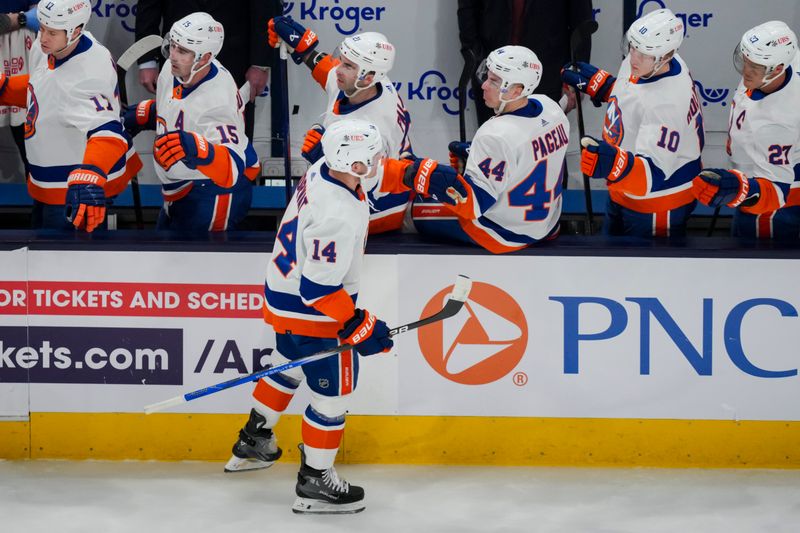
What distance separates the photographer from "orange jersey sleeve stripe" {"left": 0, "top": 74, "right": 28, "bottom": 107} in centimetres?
541

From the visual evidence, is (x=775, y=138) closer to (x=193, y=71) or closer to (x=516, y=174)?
(x=516, y=174)

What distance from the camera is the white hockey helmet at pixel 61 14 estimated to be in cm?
499

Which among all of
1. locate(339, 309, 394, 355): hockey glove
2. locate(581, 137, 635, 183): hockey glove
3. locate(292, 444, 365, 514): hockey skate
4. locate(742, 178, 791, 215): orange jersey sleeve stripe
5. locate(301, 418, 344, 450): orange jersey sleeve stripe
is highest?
locate(581, 137, 635, 183): hockey glove

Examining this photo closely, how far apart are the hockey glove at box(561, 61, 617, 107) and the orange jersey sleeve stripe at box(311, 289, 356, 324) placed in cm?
205

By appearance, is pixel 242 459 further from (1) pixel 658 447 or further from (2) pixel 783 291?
(2) pixel 783 291

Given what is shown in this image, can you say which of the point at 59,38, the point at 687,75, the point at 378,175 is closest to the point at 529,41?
the point at 687,75

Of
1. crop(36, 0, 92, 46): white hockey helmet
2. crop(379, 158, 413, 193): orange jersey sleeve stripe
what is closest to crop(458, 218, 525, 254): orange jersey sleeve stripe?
crop(379, 158, 413, 193): orange jersey sleeve stripe

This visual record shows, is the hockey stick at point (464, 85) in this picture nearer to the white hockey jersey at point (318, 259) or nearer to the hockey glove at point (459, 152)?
the hockey glove at point (459, 152)

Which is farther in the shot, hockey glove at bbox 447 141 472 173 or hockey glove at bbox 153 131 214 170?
hockey glove at bbox 447 141 472 173

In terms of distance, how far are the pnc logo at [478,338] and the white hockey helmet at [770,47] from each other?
4.44ft

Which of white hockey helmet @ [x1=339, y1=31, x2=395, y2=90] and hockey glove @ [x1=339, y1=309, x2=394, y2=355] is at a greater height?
white hockey helmet @ [x1=339, y1=31, x2=395, y2=90]

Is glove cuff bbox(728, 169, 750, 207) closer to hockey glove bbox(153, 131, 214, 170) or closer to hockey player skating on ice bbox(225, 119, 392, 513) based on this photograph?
hockey player skating on ice bbox(225, 119, 392, 513)

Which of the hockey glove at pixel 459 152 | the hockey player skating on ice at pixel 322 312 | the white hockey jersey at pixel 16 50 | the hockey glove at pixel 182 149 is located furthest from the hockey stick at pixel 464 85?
the white hockey jersey at pixel 16 50

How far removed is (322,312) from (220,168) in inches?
46.6
